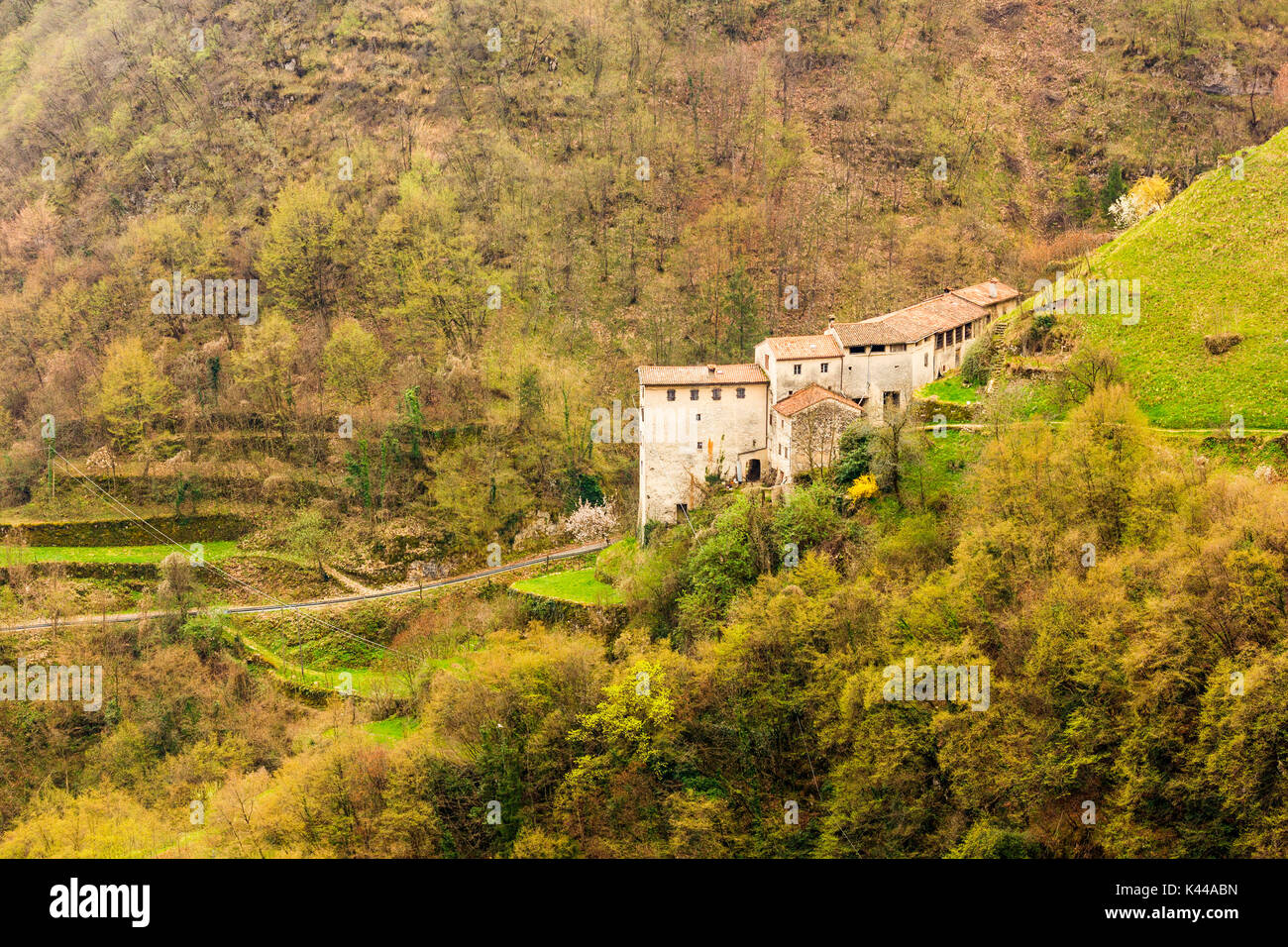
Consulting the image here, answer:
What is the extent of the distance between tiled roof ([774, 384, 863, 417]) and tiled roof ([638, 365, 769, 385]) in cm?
189

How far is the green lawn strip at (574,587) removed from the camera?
176 ft

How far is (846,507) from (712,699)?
10.7m

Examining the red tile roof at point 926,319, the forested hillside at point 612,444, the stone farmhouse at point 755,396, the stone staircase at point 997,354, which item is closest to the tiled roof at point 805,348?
the stone farmhouse at point 755,396

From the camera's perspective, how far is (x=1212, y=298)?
48.5m

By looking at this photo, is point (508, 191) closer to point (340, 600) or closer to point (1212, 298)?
point (340, 600)

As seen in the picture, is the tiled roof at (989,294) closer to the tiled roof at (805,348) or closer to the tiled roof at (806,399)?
the tiled roof at (805,348)

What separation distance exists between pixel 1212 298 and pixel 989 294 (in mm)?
13288

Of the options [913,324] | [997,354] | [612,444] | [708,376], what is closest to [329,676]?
[612,444]

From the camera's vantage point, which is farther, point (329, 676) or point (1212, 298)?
point (329, 676)

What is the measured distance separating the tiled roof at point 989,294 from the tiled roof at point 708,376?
558 inches

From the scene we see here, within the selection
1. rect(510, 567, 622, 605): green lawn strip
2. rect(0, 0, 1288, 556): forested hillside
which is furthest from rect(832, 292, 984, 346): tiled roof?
rect(0, 0, 1288, 556): forested hillside

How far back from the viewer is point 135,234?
91.2 m

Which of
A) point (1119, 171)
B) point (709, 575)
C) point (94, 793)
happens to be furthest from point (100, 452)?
point (1119, 171)

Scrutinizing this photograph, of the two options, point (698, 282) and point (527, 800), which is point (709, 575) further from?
point (698, 282)
